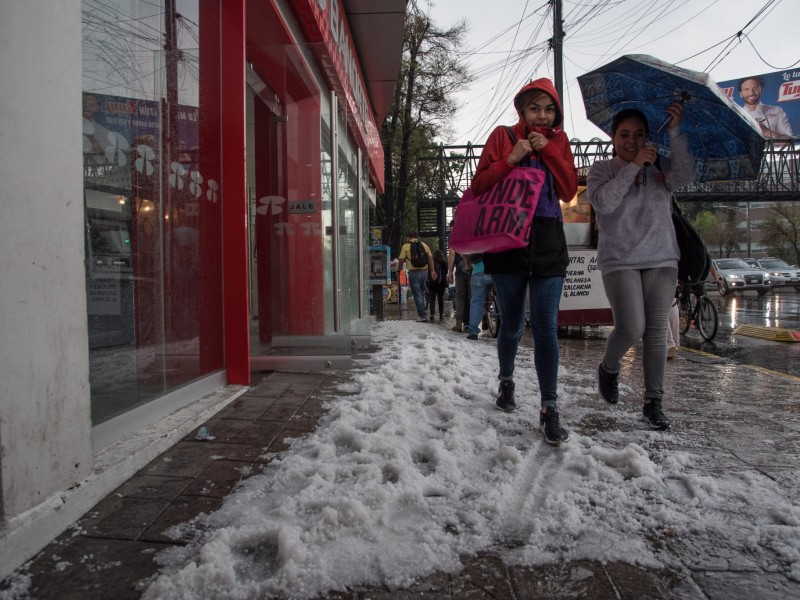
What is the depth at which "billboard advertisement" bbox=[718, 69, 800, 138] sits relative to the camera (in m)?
32.7

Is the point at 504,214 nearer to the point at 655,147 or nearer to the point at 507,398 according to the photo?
the point at 655,147

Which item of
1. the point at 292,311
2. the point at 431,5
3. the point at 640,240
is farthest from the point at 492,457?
the point at 431,5

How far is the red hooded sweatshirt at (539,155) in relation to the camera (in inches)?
116

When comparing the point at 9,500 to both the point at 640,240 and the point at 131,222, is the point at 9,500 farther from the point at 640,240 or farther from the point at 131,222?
the point at 640,240

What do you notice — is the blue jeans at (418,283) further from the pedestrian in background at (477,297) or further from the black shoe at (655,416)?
the black shoe at (655,416)

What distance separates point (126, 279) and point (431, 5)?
2168 centimetres

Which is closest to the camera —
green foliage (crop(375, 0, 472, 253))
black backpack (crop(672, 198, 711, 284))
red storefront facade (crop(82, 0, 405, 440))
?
red storefront facade (crop(82, 0, 405, 440))

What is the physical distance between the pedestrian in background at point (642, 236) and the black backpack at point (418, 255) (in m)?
7.79

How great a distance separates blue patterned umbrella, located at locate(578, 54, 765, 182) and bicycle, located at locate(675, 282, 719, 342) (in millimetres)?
4506

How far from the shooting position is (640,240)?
3.10 m

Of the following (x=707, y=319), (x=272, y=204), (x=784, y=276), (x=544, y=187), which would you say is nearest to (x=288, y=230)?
(x=272, y=204)

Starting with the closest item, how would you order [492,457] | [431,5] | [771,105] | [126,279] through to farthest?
[492,457] < [126,279] < [431,5] < [771,105]

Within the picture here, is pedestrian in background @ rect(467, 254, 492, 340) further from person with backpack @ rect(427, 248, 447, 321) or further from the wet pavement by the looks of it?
the wet pavement

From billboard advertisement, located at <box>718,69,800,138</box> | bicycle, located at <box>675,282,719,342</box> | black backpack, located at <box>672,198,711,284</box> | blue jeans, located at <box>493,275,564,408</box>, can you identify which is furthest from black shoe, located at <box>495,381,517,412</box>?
billboard advertisement, located at <box>718,69,800,138</box>
